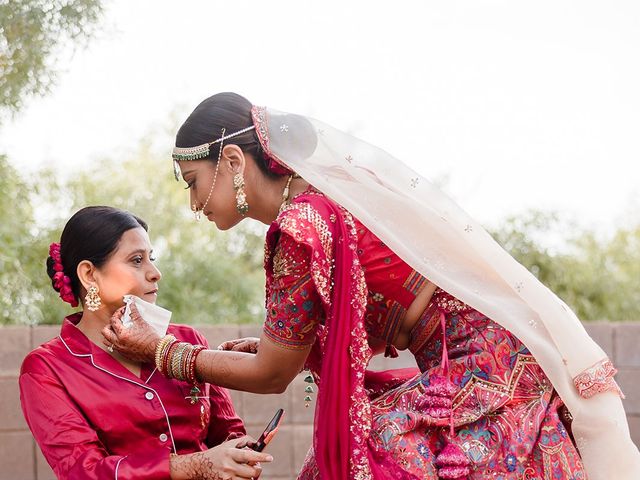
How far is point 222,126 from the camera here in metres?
2.81

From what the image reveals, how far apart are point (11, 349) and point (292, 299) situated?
270 centimetres

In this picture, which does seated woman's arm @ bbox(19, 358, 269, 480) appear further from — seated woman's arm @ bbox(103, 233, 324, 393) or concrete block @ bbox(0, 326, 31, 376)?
concrete block @ bbox(0, 326, 31, 376)

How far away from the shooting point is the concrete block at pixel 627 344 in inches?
212

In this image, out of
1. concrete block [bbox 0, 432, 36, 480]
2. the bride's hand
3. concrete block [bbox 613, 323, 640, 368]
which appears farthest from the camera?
concrete block [bbox 613, 323, 640, 368]

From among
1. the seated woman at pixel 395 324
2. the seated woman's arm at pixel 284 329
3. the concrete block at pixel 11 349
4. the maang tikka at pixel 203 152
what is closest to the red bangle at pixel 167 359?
the seated woman at pixel 395 324

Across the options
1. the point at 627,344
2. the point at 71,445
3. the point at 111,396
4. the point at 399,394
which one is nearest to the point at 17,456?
the point at 111,396

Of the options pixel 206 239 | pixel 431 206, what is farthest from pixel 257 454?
pixel 206 239

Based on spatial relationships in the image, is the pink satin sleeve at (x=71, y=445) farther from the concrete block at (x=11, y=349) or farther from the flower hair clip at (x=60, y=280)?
the concrete block at (x=11, y=349)

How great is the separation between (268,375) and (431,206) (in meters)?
0.69

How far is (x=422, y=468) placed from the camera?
2.54m

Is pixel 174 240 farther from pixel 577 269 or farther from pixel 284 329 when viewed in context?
pixel 284 329

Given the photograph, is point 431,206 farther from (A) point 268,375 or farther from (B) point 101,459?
(B) point 101,459

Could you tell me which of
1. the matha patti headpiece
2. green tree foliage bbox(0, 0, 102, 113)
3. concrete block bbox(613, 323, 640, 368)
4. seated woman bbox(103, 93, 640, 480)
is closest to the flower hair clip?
seated woman bbox(103, 93, 640, 480)

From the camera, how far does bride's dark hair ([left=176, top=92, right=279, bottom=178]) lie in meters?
2.81
